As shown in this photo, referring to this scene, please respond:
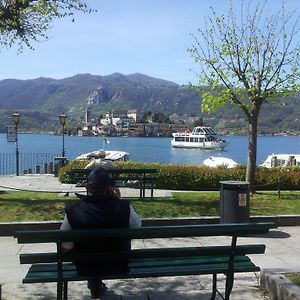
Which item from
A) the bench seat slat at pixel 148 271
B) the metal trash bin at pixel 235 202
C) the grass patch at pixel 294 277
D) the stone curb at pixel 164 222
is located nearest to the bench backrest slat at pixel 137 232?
the bench seat slat at pixel 148 271

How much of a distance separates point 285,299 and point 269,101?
1016 centimetres

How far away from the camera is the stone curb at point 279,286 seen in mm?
4773

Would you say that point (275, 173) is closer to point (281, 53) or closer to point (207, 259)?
point (281, 53)

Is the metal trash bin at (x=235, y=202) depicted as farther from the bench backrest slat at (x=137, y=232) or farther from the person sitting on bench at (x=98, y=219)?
the person sitting on bench at (x=98, y=219)

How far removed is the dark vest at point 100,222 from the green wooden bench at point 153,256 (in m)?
0.07

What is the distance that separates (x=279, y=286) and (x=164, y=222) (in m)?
4.25

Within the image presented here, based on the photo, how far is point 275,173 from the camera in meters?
17.5

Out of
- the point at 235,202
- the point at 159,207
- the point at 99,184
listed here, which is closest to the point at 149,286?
the point at 99,184

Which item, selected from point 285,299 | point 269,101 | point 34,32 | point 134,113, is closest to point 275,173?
point 269,101

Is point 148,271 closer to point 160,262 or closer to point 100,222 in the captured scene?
point 160,262

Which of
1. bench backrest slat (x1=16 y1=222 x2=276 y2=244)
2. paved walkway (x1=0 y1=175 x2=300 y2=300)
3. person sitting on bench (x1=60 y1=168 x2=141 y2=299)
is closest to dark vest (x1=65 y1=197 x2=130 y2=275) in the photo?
person sitting on bench (x1=60 y1=168 x2=141 y2=299)

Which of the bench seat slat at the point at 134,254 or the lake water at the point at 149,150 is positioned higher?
the bench seat slat at the point at 134,254

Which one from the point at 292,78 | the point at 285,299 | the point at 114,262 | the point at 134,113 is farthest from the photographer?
the point at 134,113

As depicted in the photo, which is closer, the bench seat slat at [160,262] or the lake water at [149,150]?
the bench seat slat at [160,262]
